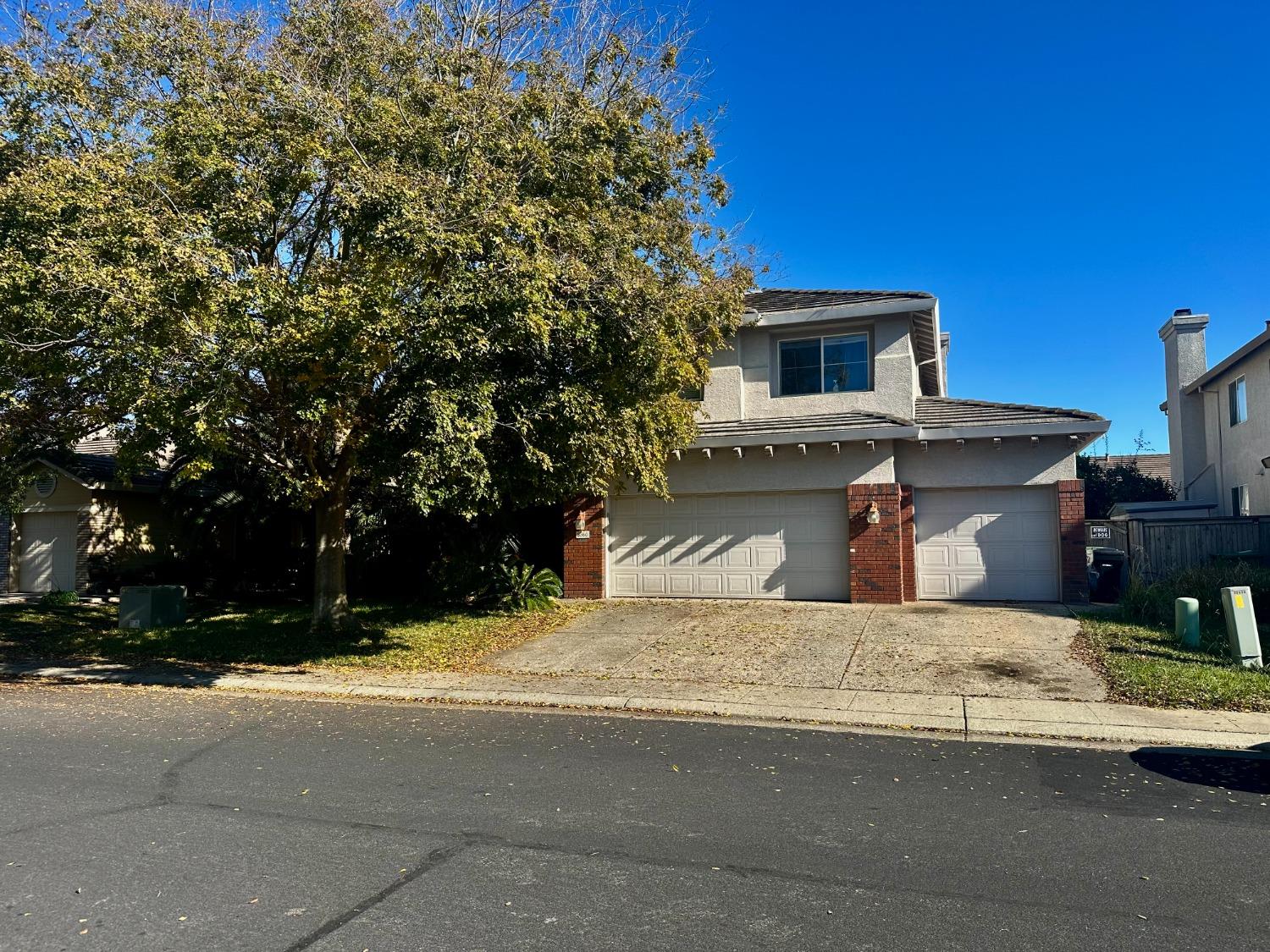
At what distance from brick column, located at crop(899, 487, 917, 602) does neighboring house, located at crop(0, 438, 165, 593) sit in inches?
638

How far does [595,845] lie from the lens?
4902 millimetres

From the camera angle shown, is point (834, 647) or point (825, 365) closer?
point (834, 647)

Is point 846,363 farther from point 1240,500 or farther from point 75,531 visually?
point 75,531

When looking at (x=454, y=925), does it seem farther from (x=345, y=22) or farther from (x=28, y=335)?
(x=345, y=22)

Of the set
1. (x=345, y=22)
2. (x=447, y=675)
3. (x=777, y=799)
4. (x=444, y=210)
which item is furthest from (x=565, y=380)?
(x=777, y=799)

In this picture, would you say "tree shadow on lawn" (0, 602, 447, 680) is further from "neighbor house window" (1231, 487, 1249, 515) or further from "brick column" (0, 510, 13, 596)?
"neighbor house window" (1231, 487, 1249, 515)

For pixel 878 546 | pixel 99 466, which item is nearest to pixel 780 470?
pixel 878 546

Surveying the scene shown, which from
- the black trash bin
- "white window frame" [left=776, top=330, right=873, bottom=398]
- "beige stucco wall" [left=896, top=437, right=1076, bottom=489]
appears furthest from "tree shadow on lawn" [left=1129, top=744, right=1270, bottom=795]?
"white window frame" [left=776, top=330, right=873, bottom=398]

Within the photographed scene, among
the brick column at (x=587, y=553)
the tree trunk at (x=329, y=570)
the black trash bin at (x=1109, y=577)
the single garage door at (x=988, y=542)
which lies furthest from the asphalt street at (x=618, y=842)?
the black trash bin at (x=1109, y=577)

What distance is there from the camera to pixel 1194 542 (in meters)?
14.3

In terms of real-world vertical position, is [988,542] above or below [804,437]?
below

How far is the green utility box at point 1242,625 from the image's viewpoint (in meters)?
9.50

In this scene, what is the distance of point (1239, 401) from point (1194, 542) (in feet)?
27.6

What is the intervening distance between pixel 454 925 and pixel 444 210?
727 centimetres
